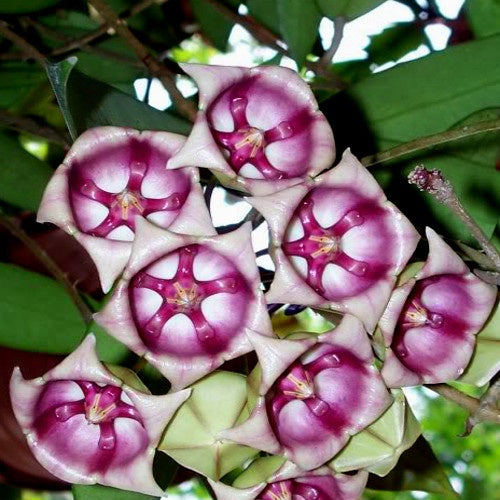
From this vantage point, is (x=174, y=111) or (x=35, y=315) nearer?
(x=35, y=315)

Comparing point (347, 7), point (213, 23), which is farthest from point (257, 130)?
point (213, 23)

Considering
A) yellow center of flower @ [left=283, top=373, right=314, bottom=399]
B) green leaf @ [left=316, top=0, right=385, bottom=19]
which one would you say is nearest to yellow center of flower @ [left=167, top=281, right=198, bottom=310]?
yellow center of flower @ [left=283, top=373, right=314, bottom=399]

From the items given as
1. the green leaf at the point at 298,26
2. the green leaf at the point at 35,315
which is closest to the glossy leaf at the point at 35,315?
the green leaf at the point at 35,315

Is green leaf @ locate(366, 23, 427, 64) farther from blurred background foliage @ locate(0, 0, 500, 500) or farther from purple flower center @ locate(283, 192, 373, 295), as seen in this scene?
purple flower center @ locate(283, 192, 373, 295)

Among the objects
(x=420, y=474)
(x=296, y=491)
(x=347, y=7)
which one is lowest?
(x=420, y=474)

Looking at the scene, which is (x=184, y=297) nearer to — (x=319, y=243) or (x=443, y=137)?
(x=319, y=243)

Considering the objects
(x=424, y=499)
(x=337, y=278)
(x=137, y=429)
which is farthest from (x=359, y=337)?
(x=424, y=499)
